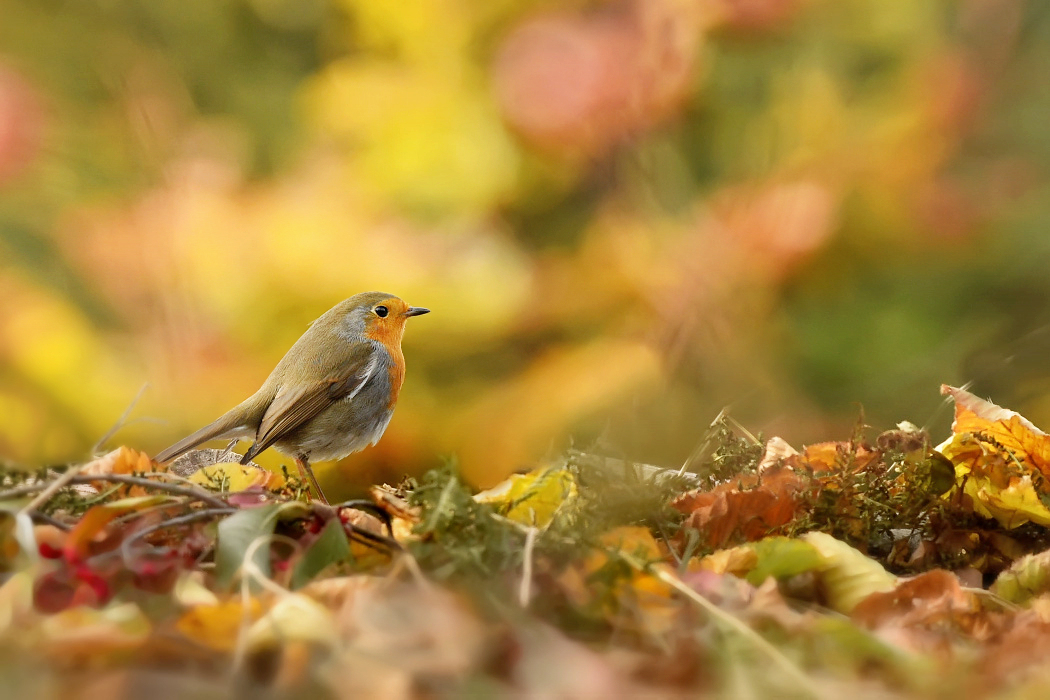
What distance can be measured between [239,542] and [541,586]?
18 centimetres

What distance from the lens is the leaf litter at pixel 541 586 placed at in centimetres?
45

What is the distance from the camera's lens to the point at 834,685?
0.47 m

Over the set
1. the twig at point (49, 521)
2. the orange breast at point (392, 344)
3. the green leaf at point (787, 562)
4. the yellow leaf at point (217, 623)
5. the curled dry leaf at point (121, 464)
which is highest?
the orange breast at point (392, 344)

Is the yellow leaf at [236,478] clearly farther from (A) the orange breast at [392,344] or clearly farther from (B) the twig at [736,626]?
(A) the orange breast at [392,344]

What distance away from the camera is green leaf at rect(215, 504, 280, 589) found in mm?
584

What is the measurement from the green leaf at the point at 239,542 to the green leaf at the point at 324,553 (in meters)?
0.02

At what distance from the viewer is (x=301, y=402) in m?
1.56

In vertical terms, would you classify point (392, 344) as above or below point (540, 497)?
above

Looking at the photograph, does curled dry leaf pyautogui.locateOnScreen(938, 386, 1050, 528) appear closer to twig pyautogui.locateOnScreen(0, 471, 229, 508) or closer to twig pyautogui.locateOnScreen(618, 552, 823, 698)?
twig pyautogui.locateOnScreen(618, 552, 823, 698)

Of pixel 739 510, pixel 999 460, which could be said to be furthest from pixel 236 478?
pixel 999 460

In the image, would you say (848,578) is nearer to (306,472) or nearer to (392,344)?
(306,472)

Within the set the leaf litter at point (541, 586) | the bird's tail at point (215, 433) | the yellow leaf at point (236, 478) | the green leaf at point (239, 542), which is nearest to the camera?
the leaf litter at point (541, 586)

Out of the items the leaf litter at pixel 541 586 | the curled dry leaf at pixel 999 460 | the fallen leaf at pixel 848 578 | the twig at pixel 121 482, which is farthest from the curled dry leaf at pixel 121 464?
the curled dry leaf at pixel 999 460

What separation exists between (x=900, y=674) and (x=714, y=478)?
59cm
